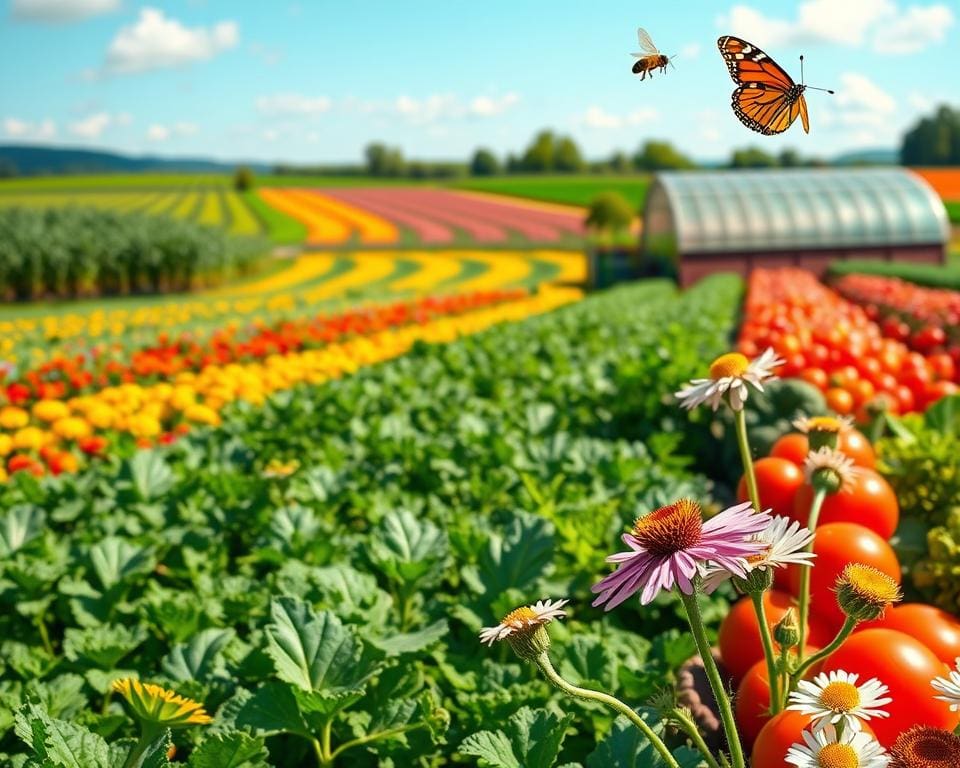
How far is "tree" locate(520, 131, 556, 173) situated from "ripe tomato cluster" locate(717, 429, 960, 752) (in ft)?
367

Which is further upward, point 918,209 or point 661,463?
point 918,209

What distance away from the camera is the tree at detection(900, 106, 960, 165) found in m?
78.1

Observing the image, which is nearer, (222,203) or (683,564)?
(683,564)

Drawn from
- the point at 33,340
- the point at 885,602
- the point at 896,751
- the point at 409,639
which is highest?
the point at 885,602

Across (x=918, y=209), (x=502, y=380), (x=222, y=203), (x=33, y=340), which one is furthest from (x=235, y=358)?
(x=222, y=203)

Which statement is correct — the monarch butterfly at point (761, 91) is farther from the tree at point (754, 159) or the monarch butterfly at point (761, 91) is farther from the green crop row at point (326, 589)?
the tree at point (754, 159)

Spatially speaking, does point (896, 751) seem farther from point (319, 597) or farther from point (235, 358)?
point (235, 358)

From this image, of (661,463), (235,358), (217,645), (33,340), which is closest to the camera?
(217,645)

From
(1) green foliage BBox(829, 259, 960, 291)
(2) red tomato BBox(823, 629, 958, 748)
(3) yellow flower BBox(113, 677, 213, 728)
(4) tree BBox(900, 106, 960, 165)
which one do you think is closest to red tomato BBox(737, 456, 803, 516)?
(2) red tomato BBox(823, 629, 958, 748)

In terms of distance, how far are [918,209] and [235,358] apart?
24.4m

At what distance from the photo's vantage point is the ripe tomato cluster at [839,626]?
1510mm

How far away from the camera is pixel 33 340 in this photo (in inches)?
502

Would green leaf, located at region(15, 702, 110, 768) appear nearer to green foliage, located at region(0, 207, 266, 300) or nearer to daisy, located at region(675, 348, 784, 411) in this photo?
daisy, located at region(675, 348, 784, 411)

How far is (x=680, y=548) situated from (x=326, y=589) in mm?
1345
